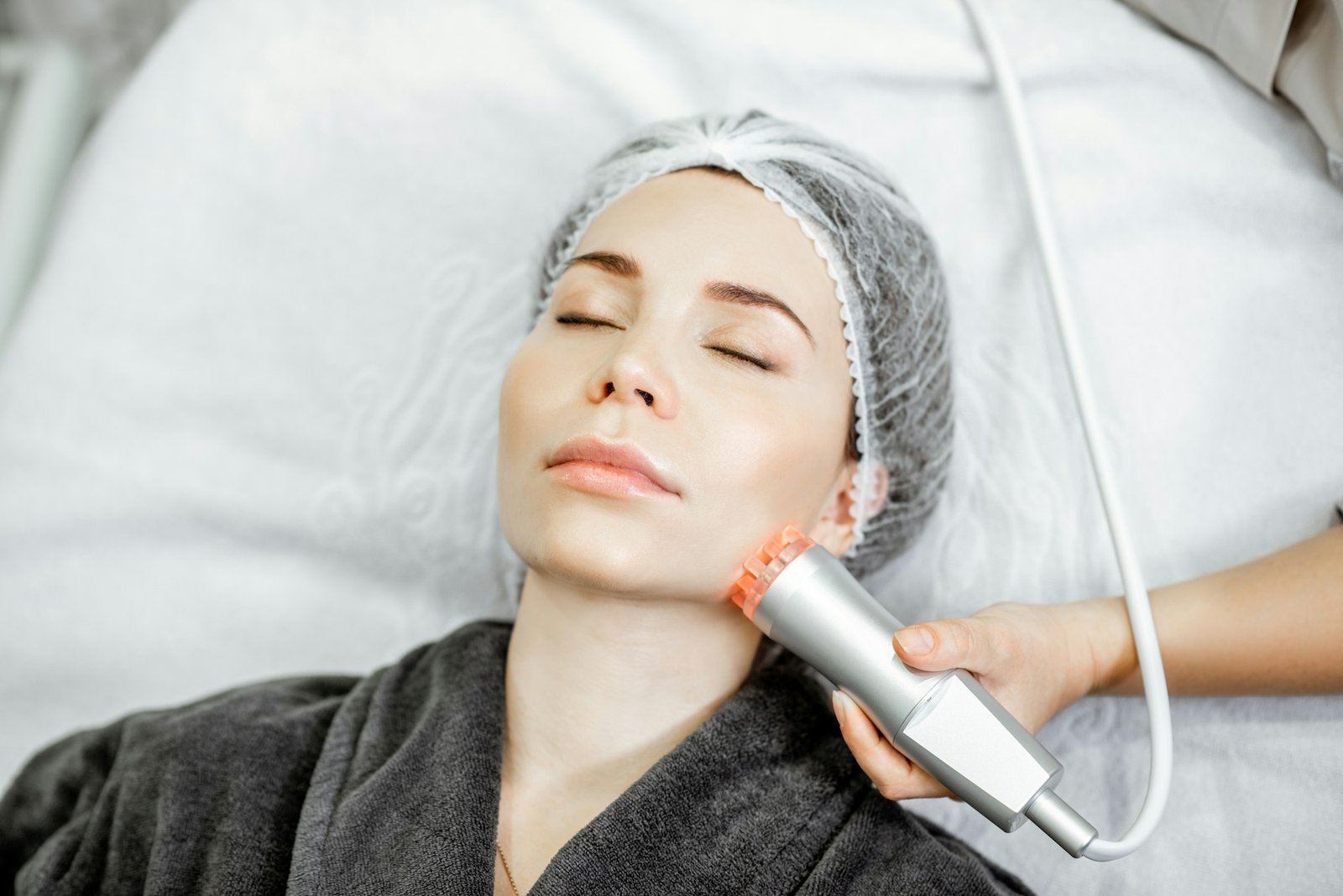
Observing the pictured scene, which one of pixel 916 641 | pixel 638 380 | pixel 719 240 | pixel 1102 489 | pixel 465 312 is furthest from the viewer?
pixel 465 312

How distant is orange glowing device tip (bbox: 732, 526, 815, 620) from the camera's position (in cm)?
109

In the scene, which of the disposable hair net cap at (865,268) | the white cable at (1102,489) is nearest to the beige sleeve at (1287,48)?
the white cable at (1102,489)

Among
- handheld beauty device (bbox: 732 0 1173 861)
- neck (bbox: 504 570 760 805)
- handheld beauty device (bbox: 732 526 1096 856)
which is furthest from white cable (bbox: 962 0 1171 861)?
neck (bbox: 504 570 760 805)

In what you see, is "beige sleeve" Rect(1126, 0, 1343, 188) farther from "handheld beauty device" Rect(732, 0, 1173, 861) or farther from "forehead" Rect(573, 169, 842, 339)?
"handheld beauty device" Rect(732, 0, 1173, 861)

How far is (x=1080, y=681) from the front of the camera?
1224 millimetres

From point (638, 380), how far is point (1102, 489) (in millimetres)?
646

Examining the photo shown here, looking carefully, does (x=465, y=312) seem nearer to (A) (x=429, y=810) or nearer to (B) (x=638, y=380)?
(B) (x=638, y=380)

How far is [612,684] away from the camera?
1.22 metres

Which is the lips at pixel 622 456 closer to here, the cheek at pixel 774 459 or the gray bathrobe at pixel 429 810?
the cheek at pixel 774 459

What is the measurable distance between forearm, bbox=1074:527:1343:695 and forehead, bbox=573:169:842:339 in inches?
20.2

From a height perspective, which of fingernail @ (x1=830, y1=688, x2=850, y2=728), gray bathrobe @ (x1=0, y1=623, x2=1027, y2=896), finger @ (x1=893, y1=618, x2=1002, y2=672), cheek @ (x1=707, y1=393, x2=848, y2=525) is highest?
cheek @ (x1=707, y1=393, x2=848, y2=525)

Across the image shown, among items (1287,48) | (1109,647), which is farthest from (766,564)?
(1287,48)

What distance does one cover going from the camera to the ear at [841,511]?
132cm

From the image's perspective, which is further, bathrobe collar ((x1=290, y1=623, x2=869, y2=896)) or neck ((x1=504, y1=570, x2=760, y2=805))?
neck ((x1=504, y1=570, x2=760, y2=805))
